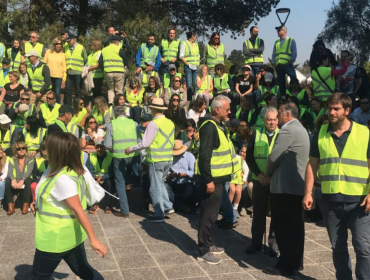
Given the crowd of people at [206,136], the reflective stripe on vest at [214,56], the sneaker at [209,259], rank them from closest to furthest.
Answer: the crowd of people at [206,136] < the sneaker at [209,259] < the reflective stripe on vest at [214,56]

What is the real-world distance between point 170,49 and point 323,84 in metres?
4.00

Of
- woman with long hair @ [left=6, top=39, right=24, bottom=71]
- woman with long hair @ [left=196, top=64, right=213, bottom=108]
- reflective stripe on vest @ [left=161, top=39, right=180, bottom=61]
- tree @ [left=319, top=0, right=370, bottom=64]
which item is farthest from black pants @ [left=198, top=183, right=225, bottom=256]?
tree @ [left=319, top=0, right=370, bottom=64]

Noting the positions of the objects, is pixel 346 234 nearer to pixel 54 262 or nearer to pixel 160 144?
pixel 54 262

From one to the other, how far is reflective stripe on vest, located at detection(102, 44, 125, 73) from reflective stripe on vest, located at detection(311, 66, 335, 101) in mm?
4678

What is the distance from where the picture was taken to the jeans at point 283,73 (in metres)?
12.1

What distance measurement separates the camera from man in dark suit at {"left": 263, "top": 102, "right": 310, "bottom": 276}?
5238 millimetres

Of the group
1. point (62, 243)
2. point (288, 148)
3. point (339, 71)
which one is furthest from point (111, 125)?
point (339, 71)

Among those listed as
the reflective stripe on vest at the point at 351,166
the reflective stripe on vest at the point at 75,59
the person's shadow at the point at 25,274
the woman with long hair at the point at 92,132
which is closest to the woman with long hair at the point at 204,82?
the reflective stripe on vest at the point at 75,59

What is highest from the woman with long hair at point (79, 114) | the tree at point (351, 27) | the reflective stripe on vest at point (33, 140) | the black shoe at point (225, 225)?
the tree at point (351, 27)

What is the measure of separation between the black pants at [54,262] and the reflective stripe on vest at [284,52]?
9168mm

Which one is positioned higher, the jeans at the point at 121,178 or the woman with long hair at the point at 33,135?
the woman with long hair at the point at 33,135

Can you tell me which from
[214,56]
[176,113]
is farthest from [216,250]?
[214,56]

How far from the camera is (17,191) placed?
332 inches

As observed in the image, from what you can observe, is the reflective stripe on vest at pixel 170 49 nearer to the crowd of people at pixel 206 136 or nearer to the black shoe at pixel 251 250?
the crowd of people at pixel 206 136
